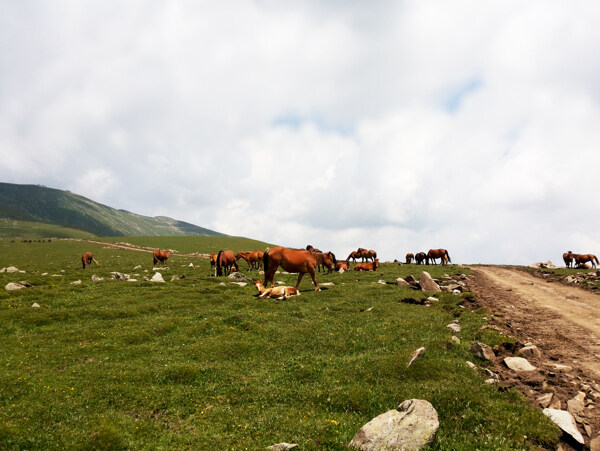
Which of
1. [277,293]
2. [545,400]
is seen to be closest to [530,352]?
[545,400]

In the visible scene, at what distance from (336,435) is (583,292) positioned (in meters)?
28.5

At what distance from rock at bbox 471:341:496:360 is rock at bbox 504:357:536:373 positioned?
0.67 m

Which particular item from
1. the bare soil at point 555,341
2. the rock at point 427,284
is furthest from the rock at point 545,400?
the rock at point 427,284

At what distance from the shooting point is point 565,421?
774 centimetres

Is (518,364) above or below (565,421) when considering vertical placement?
above

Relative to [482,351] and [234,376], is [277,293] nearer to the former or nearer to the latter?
[234,376]

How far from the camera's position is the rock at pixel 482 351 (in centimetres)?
1234

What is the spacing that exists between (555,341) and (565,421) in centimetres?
789

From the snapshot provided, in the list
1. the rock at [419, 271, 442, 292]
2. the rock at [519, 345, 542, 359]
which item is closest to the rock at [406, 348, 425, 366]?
the rock at [519, 345, 542, 359]

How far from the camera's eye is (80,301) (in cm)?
2152

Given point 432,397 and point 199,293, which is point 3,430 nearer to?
point 432,397

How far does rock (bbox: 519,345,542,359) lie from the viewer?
12.2 meters

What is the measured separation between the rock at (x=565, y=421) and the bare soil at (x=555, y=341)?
0.82 ft

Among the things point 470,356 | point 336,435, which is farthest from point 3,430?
point 470,356
